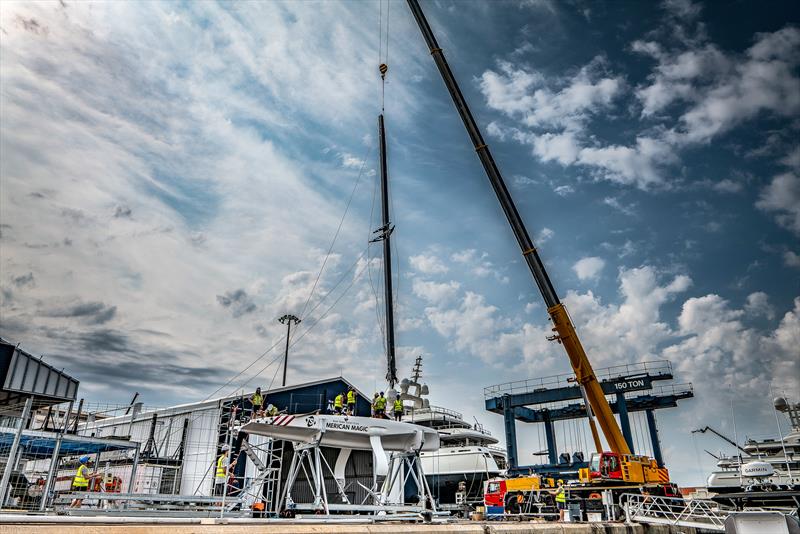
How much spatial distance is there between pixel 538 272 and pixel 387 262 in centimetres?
651

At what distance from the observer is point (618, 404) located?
31781 millimetres

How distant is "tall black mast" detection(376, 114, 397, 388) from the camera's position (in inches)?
758

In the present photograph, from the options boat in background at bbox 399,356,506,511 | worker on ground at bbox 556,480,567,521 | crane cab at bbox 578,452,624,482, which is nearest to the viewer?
crane cab at bbox 578,452,624,482

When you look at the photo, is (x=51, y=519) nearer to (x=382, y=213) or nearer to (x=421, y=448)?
(x=421, y=448)

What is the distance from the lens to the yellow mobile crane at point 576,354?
1752cm

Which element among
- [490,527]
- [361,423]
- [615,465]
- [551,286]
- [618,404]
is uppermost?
[551,286]

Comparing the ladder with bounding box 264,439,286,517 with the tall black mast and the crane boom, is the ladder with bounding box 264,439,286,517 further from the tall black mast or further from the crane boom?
the crane boom

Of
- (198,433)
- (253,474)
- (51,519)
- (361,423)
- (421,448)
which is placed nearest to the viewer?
(51,519)

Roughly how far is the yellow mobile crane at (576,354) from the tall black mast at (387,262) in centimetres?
425

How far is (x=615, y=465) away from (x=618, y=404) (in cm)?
1555

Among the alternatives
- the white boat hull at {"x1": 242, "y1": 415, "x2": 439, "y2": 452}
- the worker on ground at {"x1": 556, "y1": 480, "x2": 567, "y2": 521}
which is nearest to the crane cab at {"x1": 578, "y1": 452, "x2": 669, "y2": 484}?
the worker on ground at {"x1": 556, "y1": 480, "x2": 567, "y2": 521}

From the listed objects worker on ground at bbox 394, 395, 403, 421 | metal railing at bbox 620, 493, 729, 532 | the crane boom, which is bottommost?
metal railing at bbox 620, 493, 729, 532

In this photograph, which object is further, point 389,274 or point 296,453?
point 389,274

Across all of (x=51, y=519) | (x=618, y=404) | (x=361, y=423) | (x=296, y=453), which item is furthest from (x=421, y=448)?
(x=618, y=404)
